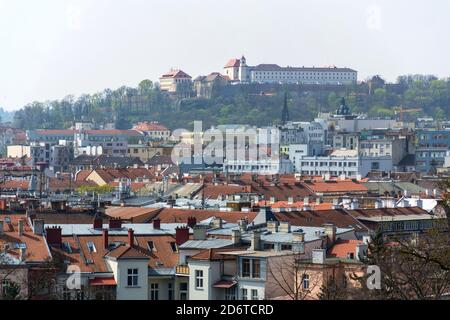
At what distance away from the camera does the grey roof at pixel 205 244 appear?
20078 mm

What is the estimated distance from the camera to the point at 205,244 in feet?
66.7

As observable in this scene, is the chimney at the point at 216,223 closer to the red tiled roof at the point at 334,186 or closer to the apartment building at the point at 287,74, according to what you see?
the red tiled roof at the point at 334,186

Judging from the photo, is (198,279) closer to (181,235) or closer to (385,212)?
(181,235)

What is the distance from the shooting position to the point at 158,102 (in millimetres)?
141625

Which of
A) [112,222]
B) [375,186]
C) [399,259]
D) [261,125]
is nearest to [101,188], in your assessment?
[375,186]

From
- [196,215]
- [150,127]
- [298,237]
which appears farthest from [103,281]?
[150,127]

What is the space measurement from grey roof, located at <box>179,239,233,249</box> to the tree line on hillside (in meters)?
104

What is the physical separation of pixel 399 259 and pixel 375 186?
41245mm

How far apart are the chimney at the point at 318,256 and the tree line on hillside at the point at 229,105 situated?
106270 mm

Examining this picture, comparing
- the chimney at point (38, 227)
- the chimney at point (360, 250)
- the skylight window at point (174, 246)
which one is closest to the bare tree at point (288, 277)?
the chimney at point (360, 250)

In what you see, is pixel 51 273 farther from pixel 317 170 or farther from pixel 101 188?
pixel 317 170

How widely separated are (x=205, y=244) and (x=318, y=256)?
2278 mm
